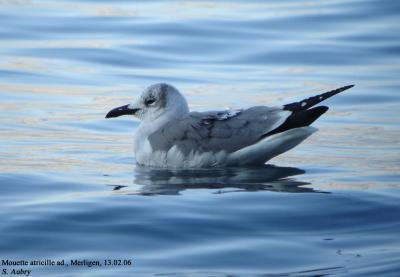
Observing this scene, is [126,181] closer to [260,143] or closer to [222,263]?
[260,143]

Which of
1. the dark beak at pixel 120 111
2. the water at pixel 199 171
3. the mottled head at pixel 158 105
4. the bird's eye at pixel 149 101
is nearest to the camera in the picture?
the water at pixel 199 171

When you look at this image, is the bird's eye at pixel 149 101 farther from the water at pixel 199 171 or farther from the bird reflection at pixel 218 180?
the bird reflection at pixel 218 180

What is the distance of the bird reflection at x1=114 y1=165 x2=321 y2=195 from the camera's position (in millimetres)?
8953

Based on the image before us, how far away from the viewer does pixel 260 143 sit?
1013 cm

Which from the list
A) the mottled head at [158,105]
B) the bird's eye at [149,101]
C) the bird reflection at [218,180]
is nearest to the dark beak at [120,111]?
the mottled head at [158,105]

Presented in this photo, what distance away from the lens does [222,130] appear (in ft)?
33.2

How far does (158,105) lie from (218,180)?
62.5 inches

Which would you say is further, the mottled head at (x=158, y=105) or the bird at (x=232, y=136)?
the mottled head at (x=158, y=105)

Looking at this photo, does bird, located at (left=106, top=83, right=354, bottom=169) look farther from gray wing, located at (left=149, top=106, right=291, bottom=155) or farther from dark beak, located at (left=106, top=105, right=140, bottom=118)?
dark beak, located at (left=106, top=105, right=140, bottom=118)

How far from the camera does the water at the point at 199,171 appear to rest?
7.09 metres

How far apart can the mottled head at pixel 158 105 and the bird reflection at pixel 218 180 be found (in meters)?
0.75

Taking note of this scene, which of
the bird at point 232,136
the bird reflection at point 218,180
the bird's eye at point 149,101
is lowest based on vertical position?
the bird reflection at point 218,180

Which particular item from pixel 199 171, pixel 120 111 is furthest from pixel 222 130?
pixel 120 111

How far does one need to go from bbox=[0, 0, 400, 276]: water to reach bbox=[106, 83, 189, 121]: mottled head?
17.7 inches
